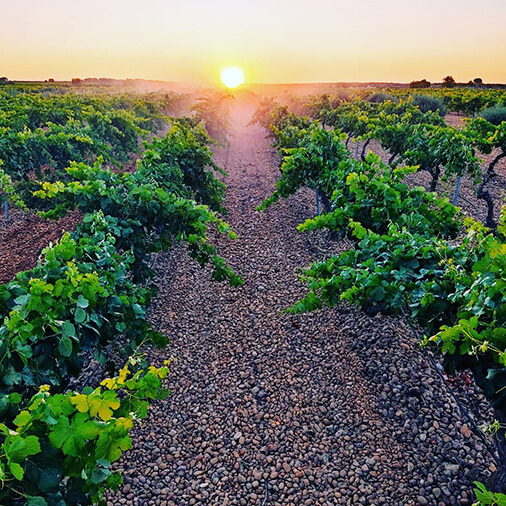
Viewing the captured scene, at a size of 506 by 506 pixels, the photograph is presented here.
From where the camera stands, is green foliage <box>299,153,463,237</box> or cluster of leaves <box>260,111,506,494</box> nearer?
cluster of leaves <box>260,111,506,494</box>

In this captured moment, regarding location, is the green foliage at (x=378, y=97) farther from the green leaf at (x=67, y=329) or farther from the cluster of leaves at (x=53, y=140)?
the green leaf at (x=67, y=329)

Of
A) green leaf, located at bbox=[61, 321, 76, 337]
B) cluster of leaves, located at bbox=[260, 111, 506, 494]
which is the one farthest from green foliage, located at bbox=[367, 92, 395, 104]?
green leaf, located at bbox=[61, 321, 76, 337]

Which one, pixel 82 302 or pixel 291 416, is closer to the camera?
pixel 82 302

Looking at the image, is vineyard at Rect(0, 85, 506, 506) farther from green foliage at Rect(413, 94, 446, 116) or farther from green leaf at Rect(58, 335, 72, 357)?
green foliage at Rect(413, 94, 446, 116)

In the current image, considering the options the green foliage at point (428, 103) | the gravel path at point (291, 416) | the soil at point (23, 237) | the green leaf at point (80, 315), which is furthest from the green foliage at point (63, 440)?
the green foliage at point (428, 103)

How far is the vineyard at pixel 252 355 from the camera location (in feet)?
8.62

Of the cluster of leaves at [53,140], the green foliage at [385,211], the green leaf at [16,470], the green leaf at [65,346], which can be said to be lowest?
the green leaf at [65,346]

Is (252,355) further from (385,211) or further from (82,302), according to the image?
(82,302)

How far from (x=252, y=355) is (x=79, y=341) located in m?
3.57

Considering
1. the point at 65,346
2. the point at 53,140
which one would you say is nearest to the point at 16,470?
the point at 65,346

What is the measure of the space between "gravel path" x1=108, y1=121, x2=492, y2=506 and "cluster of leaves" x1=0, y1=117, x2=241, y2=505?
1.36 metres

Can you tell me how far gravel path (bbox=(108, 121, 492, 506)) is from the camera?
4.35m

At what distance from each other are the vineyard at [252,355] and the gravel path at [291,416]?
0.09 feet

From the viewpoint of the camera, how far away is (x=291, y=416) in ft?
17.3
